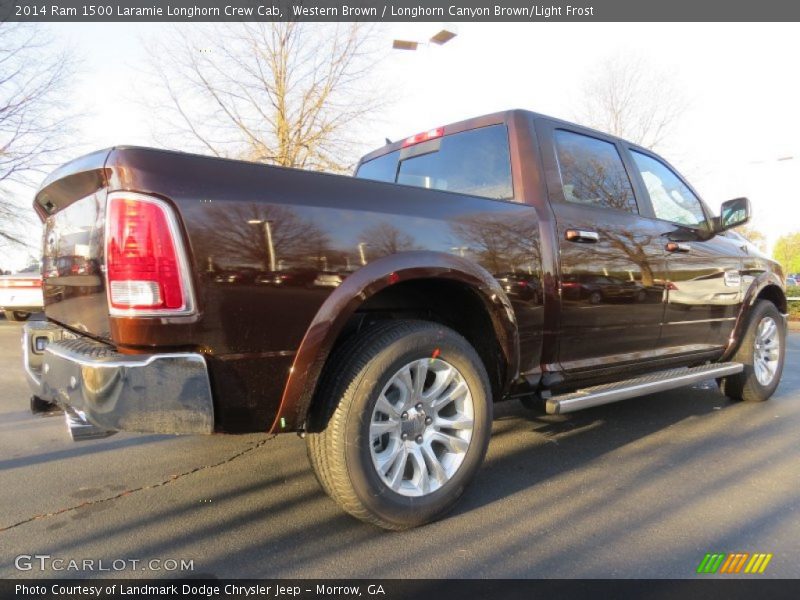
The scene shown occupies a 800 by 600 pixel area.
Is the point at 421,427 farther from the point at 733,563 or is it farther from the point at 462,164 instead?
the point at 462,164

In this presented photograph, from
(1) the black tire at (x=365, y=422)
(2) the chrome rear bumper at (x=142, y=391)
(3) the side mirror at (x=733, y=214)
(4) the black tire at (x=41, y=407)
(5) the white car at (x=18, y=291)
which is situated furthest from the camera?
(5) the white car at (x=18, y=291)

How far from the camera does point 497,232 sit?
2.78m

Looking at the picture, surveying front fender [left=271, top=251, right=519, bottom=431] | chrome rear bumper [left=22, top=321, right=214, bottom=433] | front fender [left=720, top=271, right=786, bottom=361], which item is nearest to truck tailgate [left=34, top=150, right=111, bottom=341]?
chrome rear bumper [left=22, top=321, right=214, bottom=433]

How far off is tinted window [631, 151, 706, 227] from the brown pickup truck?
0.38ft

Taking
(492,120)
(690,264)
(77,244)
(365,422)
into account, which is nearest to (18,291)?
(77,244)

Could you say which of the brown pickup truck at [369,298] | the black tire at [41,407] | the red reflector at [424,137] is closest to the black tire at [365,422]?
the brown pickup truck at [369,298]

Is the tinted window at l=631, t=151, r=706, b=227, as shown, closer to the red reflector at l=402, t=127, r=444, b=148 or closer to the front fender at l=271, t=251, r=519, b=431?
the red reflector at l=402, t=127, r=444, b=148

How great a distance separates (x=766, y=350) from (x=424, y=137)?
145 inches

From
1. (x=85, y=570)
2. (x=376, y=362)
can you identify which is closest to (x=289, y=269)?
(x=376, y=362)

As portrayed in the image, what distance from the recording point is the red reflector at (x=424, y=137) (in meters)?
3.67

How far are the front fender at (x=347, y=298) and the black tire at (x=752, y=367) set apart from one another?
10.5ft

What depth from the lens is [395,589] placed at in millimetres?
2010

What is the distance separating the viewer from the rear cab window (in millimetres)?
3221
